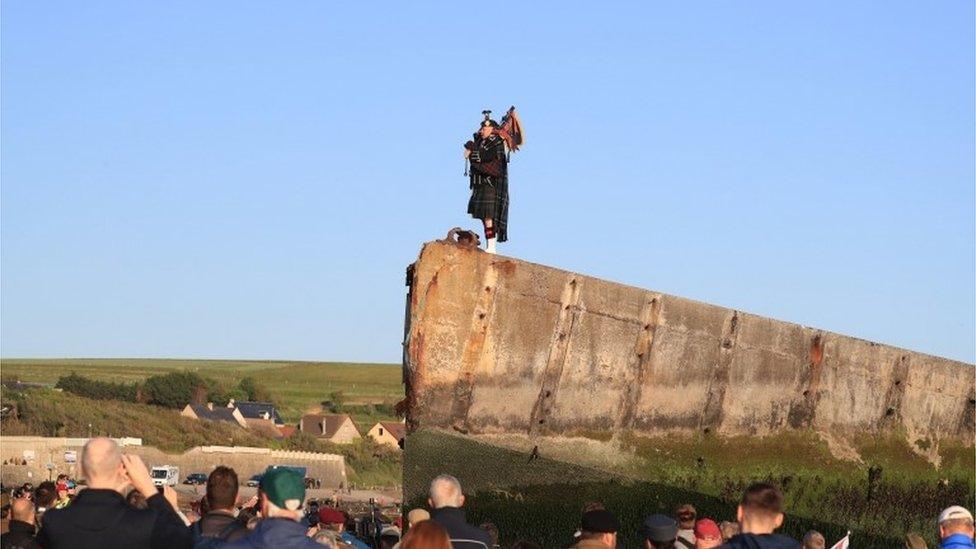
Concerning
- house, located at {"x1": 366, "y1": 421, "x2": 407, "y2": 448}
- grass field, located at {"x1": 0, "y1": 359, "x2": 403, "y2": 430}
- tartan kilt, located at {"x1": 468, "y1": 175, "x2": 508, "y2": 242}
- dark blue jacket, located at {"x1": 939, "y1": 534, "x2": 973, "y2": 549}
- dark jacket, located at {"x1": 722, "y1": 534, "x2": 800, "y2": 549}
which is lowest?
dark jacket, located at {"x1": 722, "y1": 534, "x2": 800, "y2": 549}

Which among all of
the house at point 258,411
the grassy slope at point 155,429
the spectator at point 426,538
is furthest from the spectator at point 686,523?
the house at point 258,411

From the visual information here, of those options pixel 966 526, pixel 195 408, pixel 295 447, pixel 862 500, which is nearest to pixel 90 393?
pixel 195 408

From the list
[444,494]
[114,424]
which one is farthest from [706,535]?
[114,424]

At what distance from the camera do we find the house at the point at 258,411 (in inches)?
4646

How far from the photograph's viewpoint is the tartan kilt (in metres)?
16.3

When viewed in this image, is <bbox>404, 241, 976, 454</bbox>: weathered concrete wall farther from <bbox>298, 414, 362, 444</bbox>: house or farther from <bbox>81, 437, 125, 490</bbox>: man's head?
<bbox>298, 414, 362, 444</bbox>: house

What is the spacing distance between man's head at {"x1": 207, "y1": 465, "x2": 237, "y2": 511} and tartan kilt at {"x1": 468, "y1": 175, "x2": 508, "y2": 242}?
8363 millimetres

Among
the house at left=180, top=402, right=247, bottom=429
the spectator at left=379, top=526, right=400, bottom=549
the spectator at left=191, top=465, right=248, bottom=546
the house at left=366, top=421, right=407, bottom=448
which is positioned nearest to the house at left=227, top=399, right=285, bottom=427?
the house at left=180, top=402, right=247, bottom=429

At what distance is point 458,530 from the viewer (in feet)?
29.4

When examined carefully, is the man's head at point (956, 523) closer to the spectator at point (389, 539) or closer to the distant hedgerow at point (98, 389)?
A: the spectator at point (389, 539)

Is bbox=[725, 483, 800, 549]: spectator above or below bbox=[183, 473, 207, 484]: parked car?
above

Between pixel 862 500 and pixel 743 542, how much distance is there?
10.6 m

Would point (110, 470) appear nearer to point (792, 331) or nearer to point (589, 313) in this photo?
point (589, 313)

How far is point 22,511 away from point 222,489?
95.7 inches
